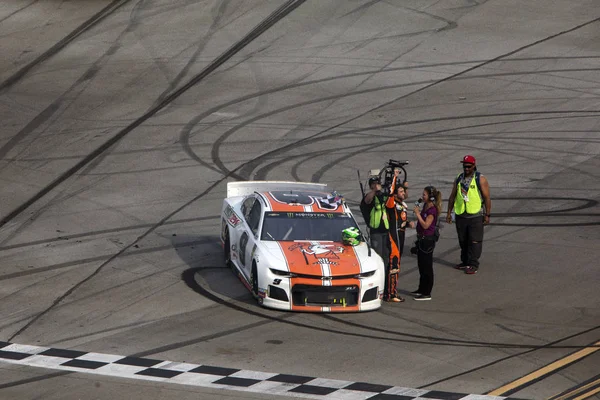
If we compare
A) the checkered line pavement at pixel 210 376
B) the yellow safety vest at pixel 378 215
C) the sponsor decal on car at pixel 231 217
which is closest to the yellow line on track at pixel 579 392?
the checkered line pavement at pixel 210 376

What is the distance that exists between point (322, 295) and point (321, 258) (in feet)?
1.83

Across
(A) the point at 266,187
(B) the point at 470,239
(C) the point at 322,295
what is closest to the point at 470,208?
(B) the point at 470,239

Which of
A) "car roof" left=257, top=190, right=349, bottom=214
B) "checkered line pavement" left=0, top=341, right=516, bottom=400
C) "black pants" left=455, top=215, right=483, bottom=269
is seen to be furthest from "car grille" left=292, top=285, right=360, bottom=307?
"black pants" left=455, top=215, right=483, bottom=269

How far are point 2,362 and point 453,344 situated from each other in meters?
5.26

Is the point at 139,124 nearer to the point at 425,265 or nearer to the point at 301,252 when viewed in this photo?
the point at 301,252

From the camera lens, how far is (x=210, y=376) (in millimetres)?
11445

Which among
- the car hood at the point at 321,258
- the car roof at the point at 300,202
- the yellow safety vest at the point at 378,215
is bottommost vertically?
the car hood at the point at 321,258

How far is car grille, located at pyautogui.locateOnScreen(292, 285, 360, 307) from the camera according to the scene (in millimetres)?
13805

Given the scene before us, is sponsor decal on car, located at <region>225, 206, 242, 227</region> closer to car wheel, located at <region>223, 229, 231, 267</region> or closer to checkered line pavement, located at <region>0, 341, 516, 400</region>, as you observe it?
car wheel, located at <region>223, 229, 231, 267</region>

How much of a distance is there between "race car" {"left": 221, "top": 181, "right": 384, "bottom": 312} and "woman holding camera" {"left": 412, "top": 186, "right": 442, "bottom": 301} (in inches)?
25.9

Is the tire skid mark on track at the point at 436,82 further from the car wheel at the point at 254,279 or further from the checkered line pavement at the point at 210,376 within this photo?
the checkered line pavement at the point at 210,376

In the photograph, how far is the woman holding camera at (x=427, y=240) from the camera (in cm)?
1466

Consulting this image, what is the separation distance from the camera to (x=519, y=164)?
72.0 ft

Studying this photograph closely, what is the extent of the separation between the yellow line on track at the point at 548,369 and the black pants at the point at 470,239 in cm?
339
